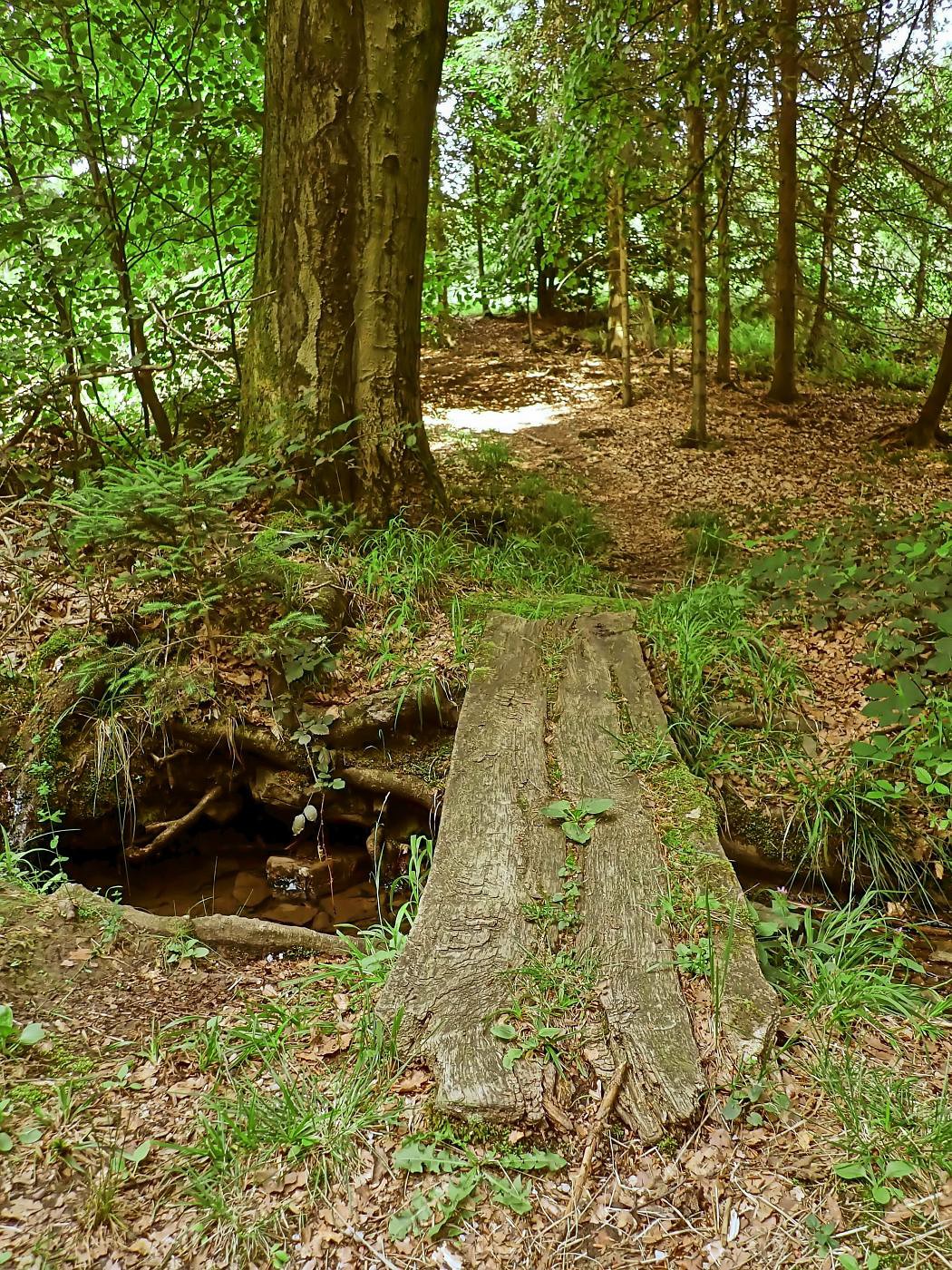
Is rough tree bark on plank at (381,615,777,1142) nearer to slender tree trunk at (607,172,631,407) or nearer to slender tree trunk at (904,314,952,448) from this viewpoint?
slender tree trunk at (904,314,952,448)

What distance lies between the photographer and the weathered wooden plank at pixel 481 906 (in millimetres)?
2027

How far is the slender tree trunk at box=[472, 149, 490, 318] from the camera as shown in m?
14.8

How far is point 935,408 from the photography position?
370 inches

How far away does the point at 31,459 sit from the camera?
4703 mm

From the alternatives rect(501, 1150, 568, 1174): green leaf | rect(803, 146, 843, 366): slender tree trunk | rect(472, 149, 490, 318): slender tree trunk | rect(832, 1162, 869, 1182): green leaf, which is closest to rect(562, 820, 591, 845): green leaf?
rect(501, 1150, 568, 1174): green leaf

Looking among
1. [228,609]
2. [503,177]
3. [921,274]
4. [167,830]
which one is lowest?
[167,830]

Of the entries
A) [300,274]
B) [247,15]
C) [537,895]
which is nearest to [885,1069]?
[537,895]

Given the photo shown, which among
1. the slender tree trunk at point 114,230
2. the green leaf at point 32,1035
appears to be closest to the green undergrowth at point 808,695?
the green leaf at point 32,1035

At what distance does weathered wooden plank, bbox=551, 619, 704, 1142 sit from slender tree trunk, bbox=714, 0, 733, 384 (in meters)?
6.06

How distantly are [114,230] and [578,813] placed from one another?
15.8 feet

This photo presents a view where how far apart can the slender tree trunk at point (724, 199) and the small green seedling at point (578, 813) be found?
639cm

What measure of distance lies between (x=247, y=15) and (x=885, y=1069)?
722 cm

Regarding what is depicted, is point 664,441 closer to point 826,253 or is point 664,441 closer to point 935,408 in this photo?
point 935,408

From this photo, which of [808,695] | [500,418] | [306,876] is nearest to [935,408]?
[500,418]
